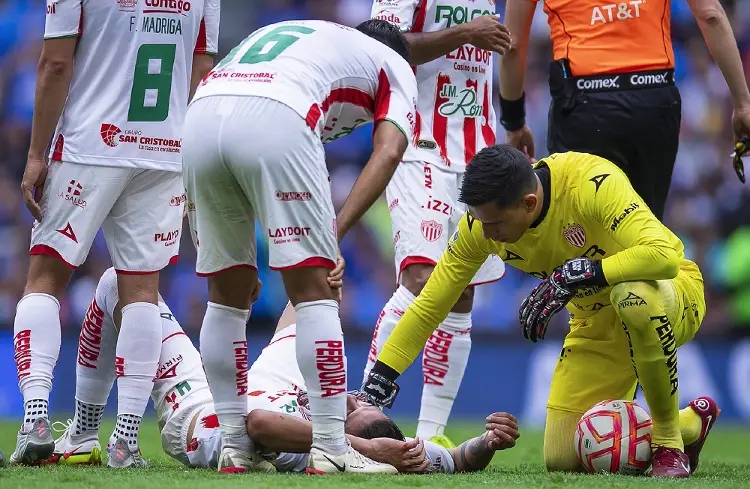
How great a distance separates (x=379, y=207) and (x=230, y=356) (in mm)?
7499

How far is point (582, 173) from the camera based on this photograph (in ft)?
15.5

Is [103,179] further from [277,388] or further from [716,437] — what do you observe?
[716,437]

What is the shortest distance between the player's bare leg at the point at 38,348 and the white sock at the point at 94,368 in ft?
0.85

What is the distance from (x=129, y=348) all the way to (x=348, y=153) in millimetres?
7598

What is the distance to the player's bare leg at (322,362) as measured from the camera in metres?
4.16

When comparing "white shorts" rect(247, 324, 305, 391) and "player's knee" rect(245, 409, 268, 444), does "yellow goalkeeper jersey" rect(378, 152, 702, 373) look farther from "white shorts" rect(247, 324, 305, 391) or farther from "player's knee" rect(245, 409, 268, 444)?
"player's knee" rect(245, 409, 268, 444)

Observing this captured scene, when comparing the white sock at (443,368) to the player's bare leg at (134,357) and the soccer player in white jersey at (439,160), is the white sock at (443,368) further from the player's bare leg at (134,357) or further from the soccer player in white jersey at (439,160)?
the player's bare leg at (134,357)

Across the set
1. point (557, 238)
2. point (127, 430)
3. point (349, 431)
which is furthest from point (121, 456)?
point (557, 238)

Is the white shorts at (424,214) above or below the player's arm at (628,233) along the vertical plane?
below

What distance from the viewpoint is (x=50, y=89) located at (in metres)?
4.97

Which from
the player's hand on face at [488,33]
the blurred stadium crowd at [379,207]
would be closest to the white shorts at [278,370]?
the player's hand on face at [488,33]

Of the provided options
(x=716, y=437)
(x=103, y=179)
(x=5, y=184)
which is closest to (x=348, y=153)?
(x=5, y=184)

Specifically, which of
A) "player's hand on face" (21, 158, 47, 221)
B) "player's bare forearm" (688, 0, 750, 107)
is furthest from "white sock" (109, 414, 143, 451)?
"player's bare forearm" (688, 0, 750, 107)

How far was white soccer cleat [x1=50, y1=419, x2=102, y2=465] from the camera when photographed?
509 centimetres
